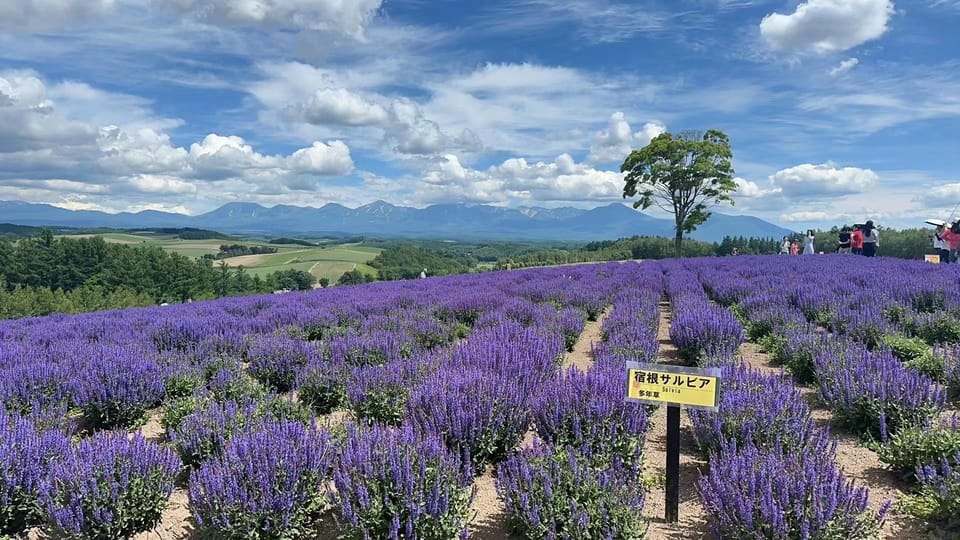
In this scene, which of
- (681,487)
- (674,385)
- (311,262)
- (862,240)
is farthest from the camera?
(311,262)

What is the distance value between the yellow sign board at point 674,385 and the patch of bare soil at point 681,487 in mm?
529

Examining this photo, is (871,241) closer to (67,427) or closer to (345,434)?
(345,434)

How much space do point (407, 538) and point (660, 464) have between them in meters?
2.21

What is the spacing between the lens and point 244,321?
850cm

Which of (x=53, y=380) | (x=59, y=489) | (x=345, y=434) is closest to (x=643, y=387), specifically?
(x=345, y=434)

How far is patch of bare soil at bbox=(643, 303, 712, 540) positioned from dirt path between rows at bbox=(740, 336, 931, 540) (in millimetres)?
853

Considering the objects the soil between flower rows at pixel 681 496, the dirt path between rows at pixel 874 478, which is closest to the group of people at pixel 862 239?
the dirt path between rows at pixel 874 478

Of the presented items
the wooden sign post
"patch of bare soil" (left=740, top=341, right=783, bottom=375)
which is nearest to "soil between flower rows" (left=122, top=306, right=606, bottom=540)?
the wooden sign post

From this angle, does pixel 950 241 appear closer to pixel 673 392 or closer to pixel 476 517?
pixel 673 392

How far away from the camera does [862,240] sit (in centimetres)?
2097

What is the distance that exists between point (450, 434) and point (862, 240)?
925 inches

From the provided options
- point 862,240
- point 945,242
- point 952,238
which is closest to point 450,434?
point 952,238

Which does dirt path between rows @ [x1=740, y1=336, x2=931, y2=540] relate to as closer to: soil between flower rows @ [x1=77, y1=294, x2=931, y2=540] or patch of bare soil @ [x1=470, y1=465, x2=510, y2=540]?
soil between flower rows @ [x1=77, y1=294, x2=931, y2=540]

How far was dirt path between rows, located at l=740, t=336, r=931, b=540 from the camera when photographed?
9.46 feet
